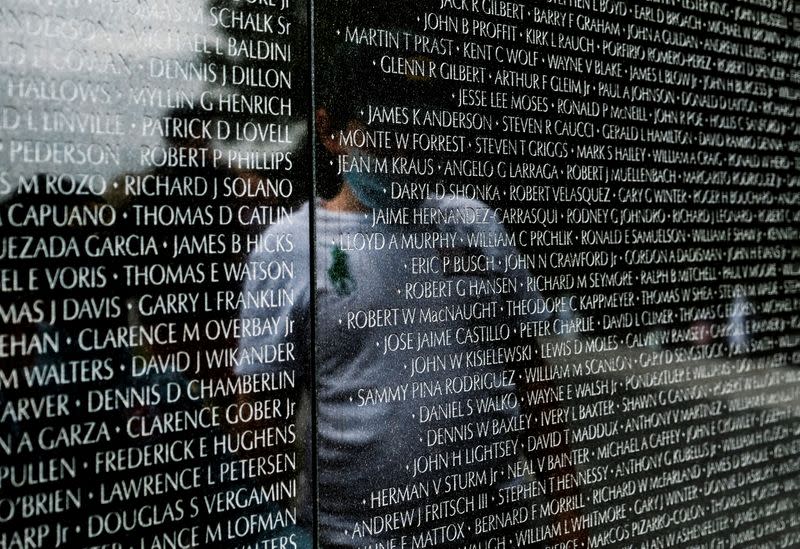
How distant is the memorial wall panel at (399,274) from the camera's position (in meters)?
1.90

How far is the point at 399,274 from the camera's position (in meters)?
2.39

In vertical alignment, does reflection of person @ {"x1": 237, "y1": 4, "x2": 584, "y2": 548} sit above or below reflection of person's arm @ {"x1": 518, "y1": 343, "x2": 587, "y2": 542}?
above

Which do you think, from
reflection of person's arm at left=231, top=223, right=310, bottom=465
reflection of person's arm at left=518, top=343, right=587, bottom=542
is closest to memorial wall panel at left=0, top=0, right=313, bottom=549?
reflection of person's arm at left=231, top=223, right=310, bottom=465

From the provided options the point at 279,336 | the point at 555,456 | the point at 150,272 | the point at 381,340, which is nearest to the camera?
the point at 150,272

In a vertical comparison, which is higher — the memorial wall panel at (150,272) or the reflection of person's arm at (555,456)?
the memorial wall panel at (150,272)

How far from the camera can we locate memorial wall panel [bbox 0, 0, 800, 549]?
6.23 feet

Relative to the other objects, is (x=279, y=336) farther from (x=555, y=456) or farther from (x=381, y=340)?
(x=555, y=456)

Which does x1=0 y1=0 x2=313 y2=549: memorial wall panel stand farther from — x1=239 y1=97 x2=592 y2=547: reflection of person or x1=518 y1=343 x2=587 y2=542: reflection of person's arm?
x1=518 y1=343 x2=587 y2=542: reflection of person's arm

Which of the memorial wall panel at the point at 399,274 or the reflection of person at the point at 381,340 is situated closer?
the memorial wall panel at the point at 399,274

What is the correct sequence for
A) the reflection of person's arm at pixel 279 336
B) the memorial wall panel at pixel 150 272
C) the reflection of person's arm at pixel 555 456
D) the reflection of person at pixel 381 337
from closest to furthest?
the memorial wall panel at pixel 150 272 < the reflection of person's arm at pixel 279 336 < the reflection of person at pixel 381 337 < the reflection of person's arm at pixel 555 456

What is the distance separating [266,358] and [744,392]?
207 centimetres

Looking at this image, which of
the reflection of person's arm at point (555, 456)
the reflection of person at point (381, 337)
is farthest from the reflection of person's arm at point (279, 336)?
the reflection of person's arm at point (555, 456)

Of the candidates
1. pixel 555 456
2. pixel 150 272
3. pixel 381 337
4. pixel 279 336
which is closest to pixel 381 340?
pixel 381 337

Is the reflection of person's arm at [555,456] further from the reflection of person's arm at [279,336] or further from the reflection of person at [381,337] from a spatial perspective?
the reflection of person's arm at [279,336]
